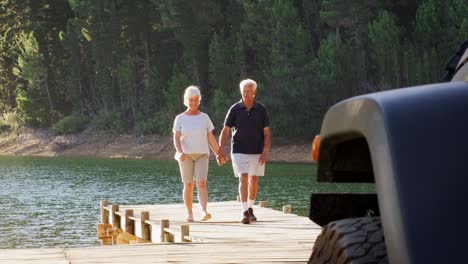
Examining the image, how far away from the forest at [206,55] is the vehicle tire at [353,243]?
51.3 meters

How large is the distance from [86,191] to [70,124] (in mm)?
40555

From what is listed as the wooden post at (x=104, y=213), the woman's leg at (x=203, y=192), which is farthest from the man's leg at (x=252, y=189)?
the wooden post at (x=104, y=213)

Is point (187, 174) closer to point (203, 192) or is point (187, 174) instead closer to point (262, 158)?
point (203, 192)

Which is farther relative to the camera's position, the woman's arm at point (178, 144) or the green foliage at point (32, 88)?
A: the green foliage at point (32, 88)

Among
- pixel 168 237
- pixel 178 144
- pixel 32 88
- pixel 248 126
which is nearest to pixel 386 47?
pixel 32 88

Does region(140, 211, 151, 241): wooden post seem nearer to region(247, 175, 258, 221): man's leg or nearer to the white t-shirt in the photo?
region(247, 175, 258, 221): man's leg

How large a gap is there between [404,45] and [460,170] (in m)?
57.0

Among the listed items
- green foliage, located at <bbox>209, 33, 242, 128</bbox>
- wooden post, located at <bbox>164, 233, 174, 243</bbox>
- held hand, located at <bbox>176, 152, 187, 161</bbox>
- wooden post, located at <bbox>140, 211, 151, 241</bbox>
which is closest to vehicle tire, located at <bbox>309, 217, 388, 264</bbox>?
wooden post, located at <bbox>164, 233, 174, 243</bbox>

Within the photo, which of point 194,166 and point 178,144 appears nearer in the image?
point 178,144

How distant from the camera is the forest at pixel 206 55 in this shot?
192ft

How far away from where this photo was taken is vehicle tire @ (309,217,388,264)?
7.83 feet

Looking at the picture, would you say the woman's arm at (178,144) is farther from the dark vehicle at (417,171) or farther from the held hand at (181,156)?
the dark vehicle at (417,171)

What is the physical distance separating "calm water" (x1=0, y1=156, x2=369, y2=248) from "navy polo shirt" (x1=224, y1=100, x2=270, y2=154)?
1269cm

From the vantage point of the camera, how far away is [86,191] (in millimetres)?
42812
